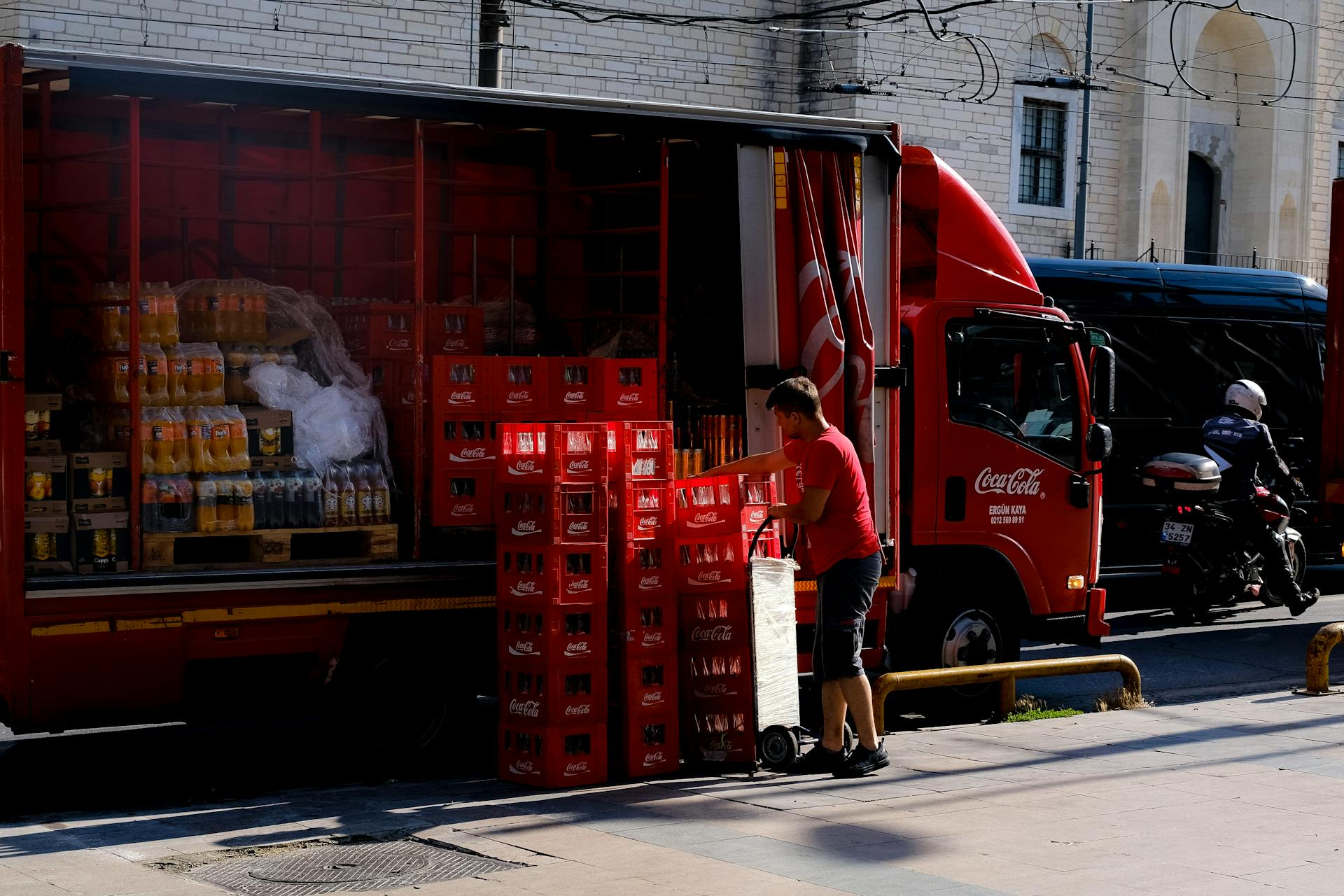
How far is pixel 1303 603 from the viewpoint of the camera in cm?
1468

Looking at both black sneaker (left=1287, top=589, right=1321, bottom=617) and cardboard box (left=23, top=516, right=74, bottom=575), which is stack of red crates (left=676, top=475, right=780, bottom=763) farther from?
black sneaker (left=1287, top=589, right=1321, bottom=617)

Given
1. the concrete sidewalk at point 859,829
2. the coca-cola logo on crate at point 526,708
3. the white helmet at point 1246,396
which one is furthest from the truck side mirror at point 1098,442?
the white helmet at point 1246,396

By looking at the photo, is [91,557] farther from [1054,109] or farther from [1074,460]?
[1054,109]

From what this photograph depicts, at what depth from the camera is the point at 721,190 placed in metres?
10.3

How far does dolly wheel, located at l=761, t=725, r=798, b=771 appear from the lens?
26.6 feet

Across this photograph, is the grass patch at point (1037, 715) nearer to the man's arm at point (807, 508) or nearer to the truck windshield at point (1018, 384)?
the truck windshield at point (1018, 384)

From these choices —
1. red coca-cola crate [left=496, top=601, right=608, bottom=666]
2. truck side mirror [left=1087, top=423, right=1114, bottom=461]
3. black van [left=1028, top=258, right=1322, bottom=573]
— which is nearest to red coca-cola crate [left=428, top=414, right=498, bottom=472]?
red coca-cola crate [left=496, top=601, right=608, bottom=666]

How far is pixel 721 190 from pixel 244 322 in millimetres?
3044

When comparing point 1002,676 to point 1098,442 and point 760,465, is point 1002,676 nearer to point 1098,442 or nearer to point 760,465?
point 1098,442

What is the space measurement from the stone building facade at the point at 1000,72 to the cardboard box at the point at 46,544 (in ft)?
54.8

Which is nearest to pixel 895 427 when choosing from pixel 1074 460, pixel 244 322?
pixel 1074 460

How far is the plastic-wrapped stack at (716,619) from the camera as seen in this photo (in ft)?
26.8

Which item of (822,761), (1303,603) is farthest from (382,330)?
(1303,603)

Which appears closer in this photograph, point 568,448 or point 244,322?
point 568,448
